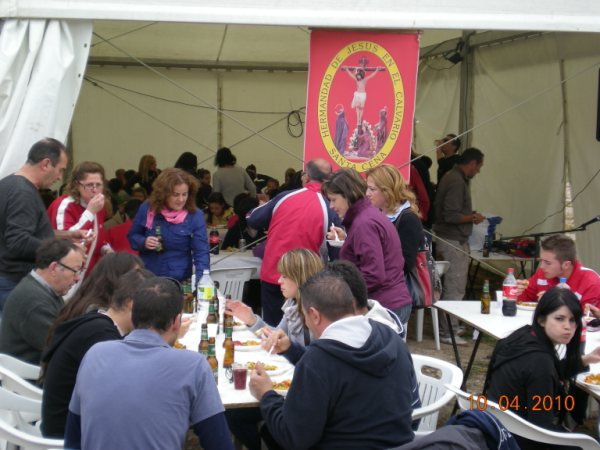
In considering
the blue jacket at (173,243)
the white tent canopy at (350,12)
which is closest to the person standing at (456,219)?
the white tent canopy at (350,12)

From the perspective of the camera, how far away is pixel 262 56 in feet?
35.8

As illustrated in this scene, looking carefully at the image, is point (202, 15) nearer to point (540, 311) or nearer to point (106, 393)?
point (540, 311)

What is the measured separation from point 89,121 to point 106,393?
9.11 metres

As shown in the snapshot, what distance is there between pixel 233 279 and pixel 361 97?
1.95 metres

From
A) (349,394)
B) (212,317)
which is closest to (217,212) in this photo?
(212,317)

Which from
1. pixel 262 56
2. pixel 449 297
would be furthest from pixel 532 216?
pixel 262 56

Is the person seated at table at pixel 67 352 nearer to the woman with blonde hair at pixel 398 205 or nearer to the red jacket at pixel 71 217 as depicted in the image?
the red jacket at pixel 71 217

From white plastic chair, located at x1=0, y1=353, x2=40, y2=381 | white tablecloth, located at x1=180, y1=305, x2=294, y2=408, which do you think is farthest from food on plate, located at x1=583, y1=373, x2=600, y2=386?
white plastic chair, located at x1=0, y1=353, x2=40, y2=381

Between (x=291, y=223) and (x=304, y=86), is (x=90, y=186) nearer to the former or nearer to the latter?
(x=291, y=223)

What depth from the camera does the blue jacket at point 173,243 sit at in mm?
5273

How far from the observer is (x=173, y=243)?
5285 millimetres

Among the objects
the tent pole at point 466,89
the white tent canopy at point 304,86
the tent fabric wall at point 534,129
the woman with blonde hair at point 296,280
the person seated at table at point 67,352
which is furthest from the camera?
the tent pole at point 466,89

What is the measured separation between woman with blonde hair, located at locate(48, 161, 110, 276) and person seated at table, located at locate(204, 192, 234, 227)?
9.11ft

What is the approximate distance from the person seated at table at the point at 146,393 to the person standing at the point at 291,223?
2.65 m
